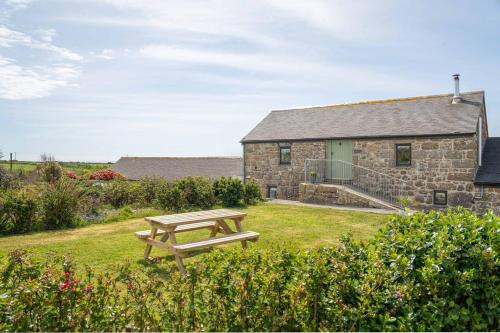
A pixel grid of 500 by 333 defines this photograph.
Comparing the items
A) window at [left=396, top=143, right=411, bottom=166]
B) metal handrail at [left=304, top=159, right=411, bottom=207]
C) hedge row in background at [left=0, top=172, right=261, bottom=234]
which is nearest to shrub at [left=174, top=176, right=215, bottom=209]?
hedge row in background at [left=0, top=172, right=261, bottom=234]

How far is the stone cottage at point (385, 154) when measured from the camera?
15.1 metres

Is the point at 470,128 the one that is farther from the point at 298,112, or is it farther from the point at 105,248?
the point at 105,248

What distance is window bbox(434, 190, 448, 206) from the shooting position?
15.6m

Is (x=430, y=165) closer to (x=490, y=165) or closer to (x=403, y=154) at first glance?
(x=403, y=154)

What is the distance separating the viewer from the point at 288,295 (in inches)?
135

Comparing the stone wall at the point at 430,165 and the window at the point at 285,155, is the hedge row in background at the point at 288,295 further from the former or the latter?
the window at the point at 285,155

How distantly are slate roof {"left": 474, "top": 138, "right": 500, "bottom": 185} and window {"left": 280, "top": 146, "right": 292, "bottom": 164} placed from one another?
8.56 metres

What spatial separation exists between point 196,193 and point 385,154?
342 inches

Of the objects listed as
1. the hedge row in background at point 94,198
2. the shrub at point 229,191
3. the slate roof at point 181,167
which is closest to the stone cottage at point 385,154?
the hedge row in background at point 94,198

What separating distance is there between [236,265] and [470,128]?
47.6 ft

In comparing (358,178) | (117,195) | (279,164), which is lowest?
(117,195)

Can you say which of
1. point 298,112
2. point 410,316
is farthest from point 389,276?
point 298,112

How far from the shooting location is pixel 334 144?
18.5m

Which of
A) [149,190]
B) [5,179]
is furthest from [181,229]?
[5,179]
